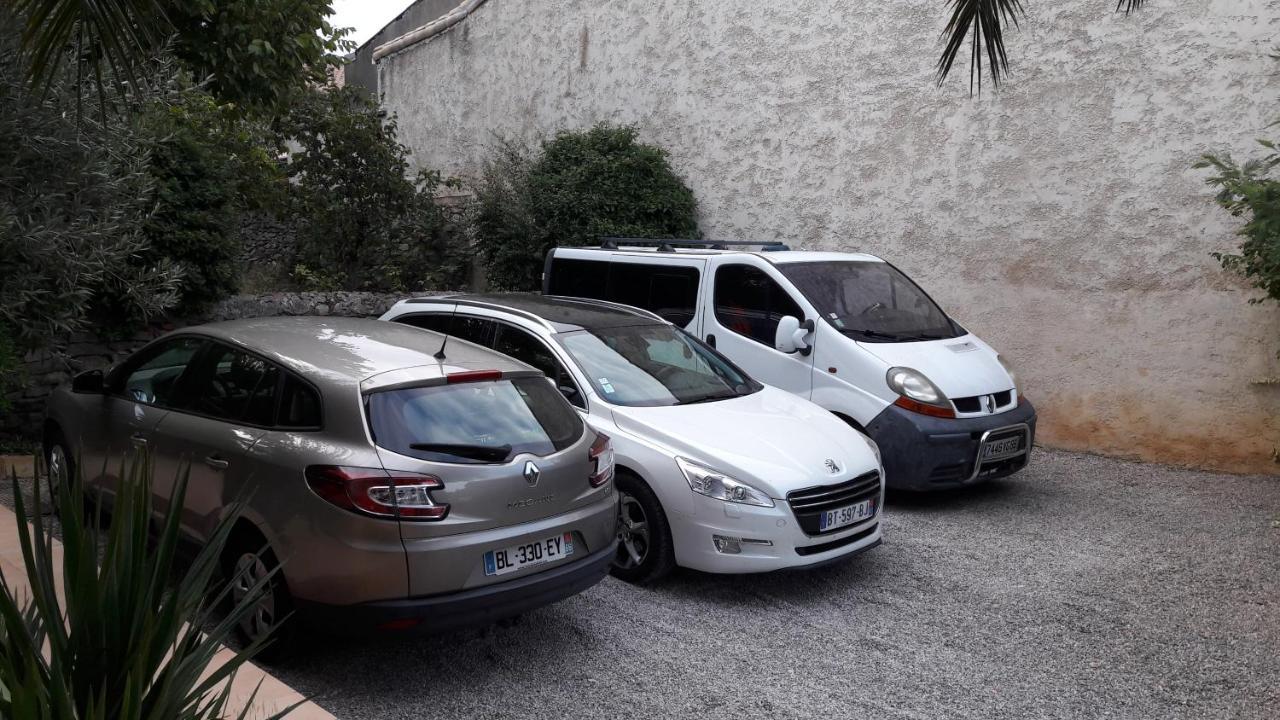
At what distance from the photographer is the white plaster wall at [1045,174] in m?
9.45

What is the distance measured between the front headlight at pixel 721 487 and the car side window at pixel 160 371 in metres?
2.77

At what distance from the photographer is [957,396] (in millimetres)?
7965

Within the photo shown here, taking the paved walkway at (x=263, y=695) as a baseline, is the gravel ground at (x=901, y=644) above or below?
below

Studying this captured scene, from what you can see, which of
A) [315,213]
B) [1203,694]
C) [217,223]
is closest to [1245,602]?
[1203,694]

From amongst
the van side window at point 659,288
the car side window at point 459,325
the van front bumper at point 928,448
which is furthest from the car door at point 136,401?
the van front bumper at point 928,448

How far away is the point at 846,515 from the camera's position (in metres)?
6.08

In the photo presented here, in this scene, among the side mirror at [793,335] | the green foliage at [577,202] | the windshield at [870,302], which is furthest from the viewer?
the green foliage at [577,202]

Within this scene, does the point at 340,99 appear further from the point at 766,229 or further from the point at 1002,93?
the point at 1002,93

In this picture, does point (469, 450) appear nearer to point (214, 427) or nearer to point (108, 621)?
point (214, 427)

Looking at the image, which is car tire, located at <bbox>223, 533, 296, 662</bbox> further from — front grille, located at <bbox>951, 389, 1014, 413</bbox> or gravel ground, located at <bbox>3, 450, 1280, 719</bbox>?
front grille, located at <bbox>951, 389, 1014, 413</bbox>

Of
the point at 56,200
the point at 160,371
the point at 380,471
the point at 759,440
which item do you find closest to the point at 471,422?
the point at 380,471

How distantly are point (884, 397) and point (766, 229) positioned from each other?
17.6ft

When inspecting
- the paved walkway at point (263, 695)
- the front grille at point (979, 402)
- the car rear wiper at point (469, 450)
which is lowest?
the paved walkway at point (263, 695)

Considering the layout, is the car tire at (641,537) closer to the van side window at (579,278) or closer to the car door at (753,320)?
the car door at (753,320)
